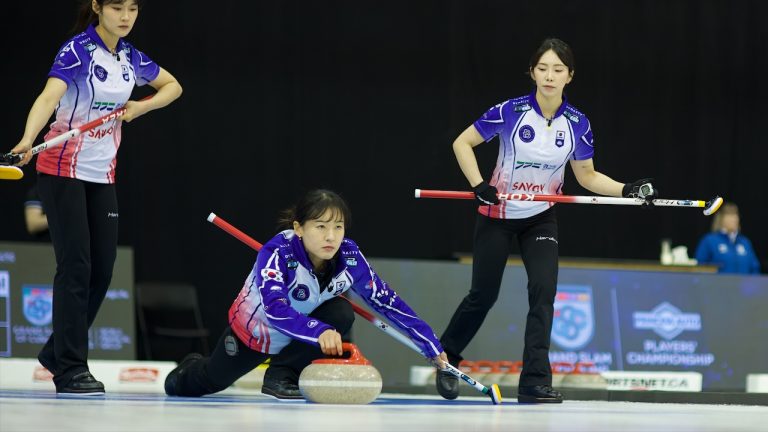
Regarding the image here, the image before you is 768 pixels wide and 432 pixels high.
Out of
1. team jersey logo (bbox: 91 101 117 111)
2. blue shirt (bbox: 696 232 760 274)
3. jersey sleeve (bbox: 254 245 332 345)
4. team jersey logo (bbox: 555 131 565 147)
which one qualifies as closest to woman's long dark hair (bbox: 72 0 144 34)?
team jersey logo (bbox: 91 101 117 111)

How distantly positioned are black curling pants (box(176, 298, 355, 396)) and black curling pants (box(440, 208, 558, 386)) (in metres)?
0.78

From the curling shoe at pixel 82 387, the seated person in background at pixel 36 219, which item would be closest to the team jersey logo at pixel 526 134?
the curling shoe at pixel 82 387

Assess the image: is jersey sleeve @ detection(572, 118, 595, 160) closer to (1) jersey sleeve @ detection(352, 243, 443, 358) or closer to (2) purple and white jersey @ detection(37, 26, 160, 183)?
(1) jersey sleeve @ detection(352, 243, 443, 358)

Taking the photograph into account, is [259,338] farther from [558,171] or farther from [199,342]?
[199,342]

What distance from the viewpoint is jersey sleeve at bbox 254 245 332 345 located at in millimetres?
3965

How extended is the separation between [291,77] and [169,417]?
22.8 feet

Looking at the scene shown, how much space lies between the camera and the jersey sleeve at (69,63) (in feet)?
14.0

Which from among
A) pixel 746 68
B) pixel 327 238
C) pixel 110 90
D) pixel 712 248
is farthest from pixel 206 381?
pixel 746 68

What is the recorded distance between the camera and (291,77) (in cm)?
971

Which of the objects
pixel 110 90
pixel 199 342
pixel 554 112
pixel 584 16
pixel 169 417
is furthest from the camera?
pixel 584 16

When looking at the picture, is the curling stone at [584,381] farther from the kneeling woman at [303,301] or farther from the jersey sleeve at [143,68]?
the jersey sleeve at [143,68]

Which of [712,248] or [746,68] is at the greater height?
[746,68]

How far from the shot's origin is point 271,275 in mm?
4047

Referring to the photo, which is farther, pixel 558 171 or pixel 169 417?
pixel 558 171
